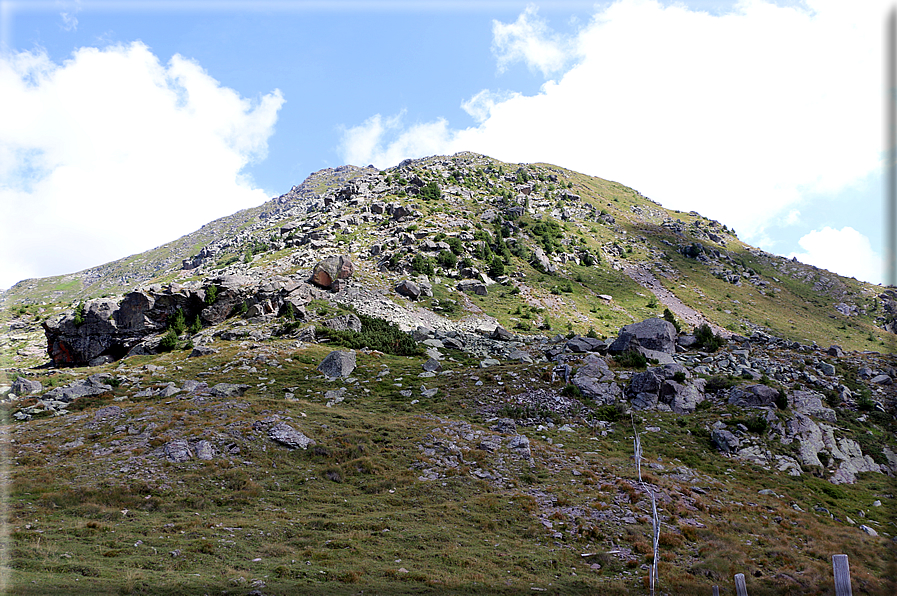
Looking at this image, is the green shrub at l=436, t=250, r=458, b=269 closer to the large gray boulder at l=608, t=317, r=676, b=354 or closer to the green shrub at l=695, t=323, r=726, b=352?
the large gray boulder at l=608, t=317, r=676, b=354

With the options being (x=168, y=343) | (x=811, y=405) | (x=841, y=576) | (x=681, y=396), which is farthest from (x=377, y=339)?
(x=841, y=576)

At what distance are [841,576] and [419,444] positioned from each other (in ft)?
60.7

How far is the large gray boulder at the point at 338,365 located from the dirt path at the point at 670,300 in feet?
171

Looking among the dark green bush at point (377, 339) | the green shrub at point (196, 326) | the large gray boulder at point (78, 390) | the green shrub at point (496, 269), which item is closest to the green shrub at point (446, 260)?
the green shrub at point (496, 269)

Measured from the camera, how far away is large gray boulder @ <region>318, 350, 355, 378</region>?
34.7 meters

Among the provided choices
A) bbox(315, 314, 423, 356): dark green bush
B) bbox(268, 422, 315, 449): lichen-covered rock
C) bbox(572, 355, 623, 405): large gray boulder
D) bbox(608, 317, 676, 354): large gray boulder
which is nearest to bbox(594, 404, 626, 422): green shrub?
bbox(572, 355, 623, 405): large gray boulder

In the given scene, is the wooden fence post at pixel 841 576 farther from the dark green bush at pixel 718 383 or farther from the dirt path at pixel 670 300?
the dirt path at pixel 670 300

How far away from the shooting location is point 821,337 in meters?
66.8

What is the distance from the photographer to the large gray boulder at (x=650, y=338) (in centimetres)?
3712

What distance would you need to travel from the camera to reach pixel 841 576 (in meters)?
7.98

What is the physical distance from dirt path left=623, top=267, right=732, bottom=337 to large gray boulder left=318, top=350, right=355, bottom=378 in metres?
52.2

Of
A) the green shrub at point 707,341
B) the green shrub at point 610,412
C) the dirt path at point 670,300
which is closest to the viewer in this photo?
the green shrub at point 610,412

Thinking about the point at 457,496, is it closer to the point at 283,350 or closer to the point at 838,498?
the point at 838,498

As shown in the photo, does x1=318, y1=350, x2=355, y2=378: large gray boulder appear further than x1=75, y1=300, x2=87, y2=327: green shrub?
No
